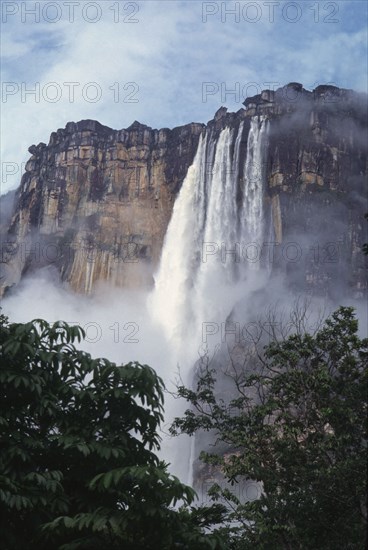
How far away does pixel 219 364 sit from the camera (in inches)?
1981

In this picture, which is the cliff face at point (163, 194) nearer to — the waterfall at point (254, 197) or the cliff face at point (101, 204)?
the cliff face at point (101, 204)

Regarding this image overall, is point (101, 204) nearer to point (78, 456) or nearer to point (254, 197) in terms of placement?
point (254, 197)

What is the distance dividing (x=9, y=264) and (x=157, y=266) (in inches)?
669

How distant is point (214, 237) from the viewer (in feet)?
197

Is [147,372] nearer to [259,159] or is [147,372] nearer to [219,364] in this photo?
[219,364]

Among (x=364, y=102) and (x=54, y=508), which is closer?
(x=54, y=508)

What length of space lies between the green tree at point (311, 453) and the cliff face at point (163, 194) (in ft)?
128

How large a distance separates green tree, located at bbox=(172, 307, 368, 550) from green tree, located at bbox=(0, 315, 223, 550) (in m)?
5.55

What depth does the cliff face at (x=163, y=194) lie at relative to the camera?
58281 millimetres

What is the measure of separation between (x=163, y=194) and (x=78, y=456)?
196 feet

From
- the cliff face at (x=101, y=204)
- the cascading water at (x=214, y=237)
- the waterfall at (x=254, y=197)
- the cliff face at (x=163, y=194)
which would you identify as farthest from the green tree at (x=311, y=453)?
the cliff face at (x=101, y=204)

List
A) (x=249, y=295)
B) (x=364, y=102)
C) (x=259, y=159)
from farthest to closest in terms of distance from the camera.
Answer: (x=364, y=102) < (x=259, y=159) < (x=249, y=295)

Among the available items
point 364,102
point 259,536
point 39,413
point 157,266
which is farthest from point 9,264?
point 39,413

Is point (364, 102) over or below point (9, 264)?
over
